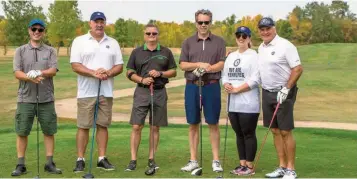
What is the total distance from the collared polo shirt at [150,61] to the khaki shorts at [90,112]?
22.7 inches

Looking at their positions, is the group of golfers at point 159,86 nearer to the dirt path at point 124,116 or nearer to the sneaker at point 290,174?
the sneaker at point 290,174

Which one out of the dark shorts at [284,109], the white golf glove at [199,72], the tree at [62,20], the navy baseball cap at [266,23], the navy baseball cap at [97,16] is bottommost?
the dark shorts at [284,109]

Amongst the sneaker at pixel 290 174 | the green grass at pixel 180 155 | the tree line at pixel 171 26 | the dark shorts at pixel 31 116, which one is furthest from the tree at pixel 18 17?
the sneaker at pixel 290 174

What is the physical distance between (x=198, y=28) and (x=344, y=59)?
47.3 meters

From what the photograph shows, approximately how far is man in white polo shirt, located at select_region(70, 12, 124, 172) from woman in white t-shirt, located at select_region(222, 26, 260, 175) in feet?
4.73

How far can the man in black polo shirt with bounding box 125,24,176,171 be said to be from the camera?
655 cm

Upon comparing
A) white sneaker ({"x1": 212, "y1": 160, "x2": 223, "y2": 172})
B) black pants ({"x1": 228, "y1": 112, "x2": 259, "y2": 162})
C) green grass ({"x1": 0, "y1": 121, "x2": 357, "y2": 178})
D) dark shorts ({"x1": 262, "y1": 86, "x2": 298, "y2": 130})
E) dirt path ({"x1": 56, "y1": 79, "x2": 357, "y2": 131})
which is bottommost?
dirt path ({"x1": 56, "y1": 79, "x2": 357, "y2": 131})

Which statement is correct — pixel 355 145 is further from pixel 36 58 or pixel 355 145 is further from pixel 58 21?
pixel 58 21

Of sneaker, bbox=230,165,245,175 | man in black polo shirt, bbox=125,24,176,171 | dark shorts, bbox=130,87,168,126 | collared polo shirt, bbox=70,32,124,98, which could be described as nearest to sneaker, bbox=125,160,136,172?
man in black polo shirt, bbox=125,24,176,171

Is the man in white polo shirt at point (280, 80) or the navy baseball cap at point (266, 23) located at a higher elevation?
the navy baseball cap at point (266, 23)

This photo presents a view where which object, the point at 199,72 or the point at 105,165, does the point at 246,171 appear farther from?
the point at 105,165

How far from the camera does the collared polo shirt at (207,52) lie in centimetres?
646

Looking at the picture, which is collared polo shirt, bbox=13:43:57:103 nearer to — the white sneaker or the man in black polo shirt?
the man in black polo shirt

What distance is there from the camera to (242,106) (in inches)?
251
